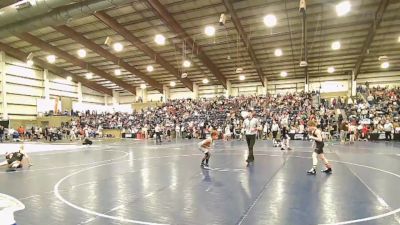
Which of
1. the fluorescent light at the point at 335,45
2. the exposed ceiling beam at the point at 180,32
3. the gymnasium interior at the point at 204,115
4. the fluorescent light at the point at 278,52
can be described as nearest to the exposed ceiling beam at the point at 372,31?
the gymnasium interior at the point at 204,115

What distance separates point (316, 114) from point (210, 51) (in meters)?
13.3

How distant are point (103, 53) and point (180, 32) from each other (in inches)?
410

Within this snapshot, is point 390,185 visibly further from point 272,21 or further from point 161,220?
point 272,21

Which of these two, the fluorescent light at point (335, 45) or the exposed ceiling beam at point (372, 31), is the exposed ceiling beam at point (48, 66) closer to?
the fluorescent light at point (335, 45)

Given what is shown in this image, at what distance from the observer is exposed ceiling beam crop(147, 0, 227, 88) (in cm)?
2480

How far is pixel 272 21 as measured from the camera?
2428 cm

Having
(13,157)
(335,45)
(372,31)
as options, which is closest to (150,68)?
(335,45)

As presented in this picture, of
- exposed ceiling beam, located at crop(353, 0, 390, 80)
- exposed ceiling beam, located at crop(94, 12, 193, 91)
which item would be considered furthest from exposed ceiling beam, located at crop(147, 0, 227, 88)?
exposed ceiling beam, located at crop(353, 0, 390, 80)

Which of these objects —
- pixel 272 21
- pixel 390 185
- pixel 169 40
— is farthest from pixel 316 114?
pixel 390 185

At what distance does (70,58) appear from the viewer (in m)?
37.1

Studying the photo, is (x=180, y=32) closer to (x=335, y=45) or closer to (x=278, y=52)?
(x=278, y=52)

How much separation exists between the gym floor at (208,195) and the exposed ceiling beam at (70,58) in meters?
26.5

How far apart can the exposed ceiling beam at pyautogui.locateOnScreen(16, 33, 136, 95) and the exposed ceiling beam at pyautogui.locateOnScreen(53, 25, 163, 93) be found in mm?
4847

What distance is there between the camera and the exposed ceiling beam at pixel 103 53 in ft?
96.6
